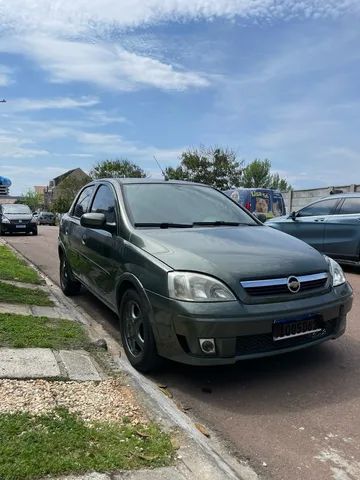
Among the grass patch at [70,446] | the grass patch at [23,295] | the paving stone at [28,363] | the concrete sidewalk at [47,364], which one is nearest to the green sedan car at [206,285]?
the concrete sidewalk at [47,364]

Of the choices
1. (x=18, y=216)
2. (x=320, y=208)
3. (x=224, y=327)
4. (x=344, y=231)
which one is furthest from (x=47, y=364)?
(x=18, y=216)

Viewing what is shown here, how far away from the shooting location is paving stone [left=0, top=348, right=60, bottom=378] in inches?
154

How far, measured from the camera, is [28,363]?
13.6ft

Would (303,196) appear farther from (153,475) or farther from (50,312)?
(153,475)

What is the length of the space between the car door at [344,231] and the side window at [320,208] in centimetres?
19

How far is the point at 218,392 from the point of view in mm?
3977

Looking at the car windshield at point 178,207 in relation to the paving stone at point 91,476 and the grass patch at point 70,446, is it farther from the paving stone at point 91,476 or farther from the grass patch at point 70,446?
the paving stone at point 91,476

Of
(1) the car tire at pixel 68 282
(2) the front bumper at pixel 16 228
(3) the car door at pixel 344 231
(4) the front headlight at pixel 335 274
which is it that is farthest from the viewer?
(2) the front bumper at pixel 16 228

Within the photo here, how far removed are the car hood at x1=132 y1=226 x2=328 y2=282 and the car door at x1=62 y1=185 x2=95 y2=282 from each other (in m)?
1.92

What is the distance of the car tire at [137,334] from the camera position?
13.5 feet

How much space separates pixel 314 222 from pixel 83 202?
5716 mm

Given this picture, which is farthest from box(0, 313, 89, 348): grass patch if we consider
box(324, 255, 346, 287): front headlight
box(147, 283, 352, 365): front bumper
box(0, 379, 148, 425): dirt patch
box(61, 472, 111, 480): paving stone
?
box(324, 255, 346, 287): front headlight

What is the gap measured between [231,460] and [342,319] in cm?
187

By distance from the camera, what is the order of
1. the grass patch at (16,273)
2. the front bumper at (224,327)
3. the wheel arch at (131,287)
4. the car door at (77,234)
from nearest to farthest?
1. the front bumper at (224,327)
2. the wheel arch at (131,287)
3. the car door at (77,234)
4. the grass patch at (16,273)
